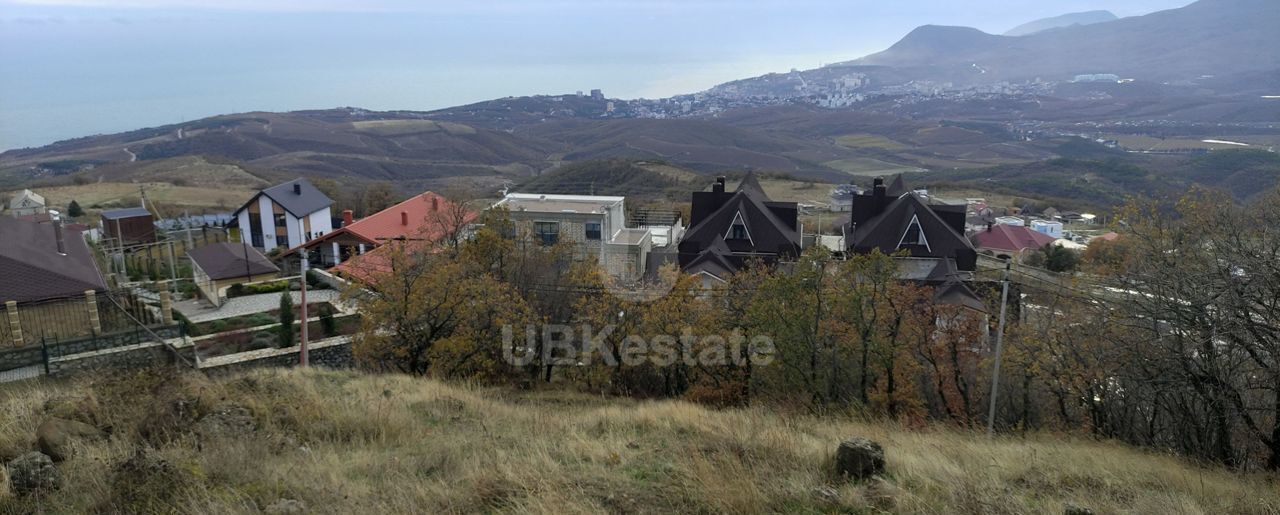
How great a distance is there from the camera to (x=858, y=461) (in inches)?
Answer: 266

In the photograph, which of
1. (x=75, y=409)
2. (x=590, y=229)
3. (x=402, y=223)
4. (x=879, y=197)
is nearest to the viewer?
(x=75, y=409)

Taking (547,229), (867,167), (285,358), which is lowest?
(867,167)

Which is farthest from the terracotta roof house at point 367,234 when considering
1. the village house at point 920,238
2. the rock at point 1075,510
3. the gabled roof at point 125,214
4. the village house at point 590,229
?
the rock at point 1075,510

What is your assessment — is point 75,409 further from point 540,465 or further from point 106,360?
point 106,360

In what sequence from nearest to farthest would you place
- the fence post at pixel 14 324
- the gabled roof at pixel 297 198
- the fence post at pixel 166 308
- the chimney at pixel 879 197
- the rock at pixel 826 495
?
1. the rock at pixel 826 495
2. the fence post at pixel 14 324
3. the fence post at pixel 166 308
4. the chimney at pixel 879 197
5. the gabled roof at pixel 297 198

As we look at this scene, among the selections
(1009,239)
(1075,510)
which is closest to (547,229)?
(1075,510)

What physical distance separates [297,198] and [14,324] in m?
26.1

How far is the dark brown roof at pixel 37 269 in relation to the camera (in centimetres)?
1742

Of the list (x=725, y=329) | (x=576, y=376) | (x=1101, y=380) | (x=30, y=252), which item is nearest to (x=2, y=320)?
(x=30, y=252)

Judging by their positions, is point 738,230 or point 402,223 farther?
point 402,223

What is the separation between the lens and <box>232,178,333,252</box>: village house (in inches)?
1565

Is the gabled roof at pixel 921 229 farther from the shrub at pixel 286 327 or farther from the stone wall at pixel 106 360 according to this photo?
the stone wall at pixel 106 360

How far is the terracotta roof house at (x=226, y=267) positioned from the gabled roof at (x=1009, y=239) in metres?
36.8

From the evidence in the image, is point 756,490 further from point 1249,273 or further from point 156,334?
point 156,334
